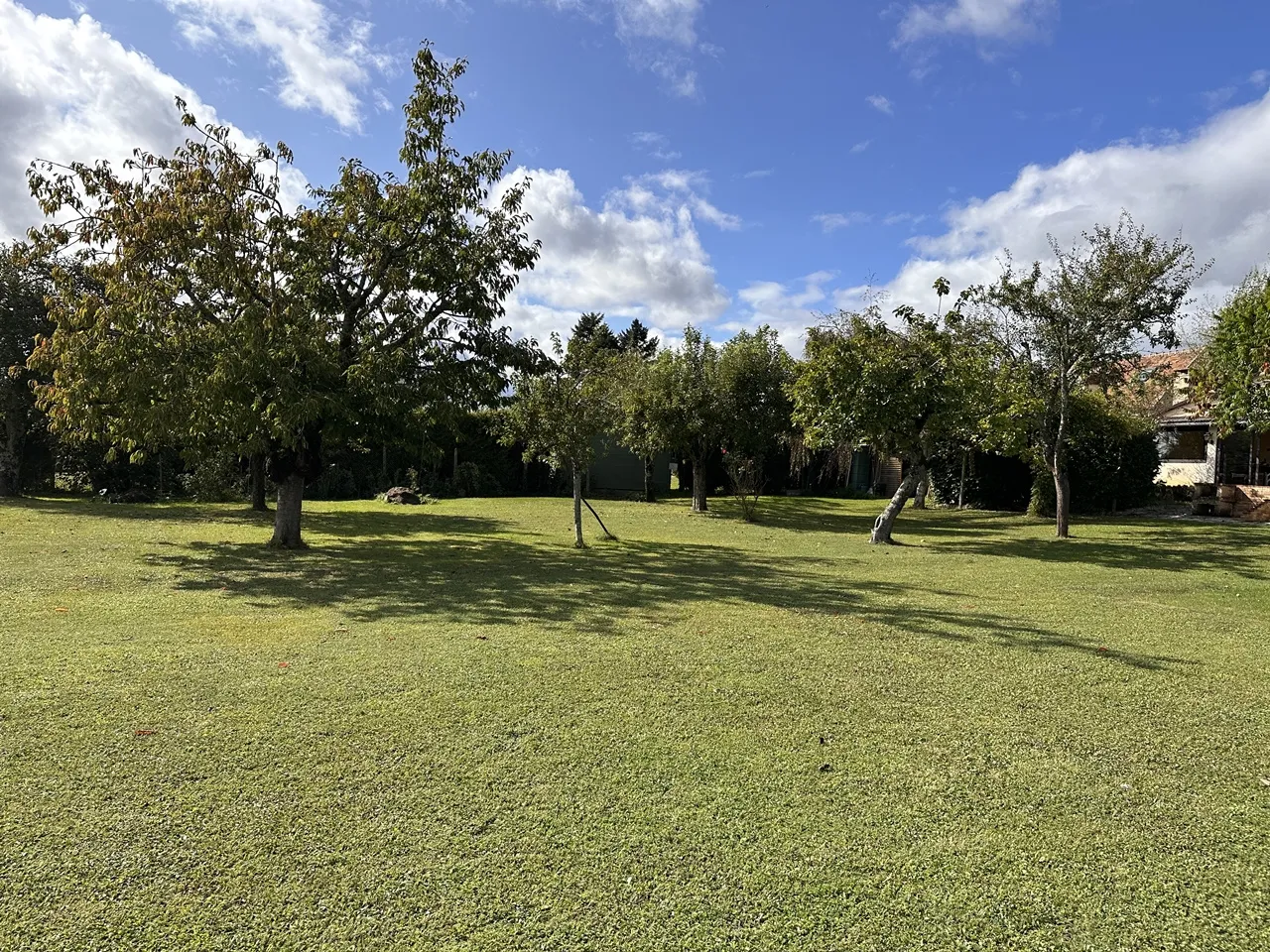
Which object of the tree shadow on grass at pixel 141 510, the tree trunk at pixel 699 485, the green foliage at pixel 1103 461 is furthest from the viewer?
the tree trunk at pixel 699 485

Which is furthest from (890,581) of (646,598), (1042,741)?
(1042,741)

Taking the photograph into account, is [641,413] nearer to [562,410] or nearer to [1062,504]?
[562,410]

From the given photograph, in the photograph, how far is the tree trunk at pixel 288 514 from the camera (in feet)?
36.6

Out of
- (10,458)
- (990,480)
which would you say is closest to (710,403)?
(990,480)

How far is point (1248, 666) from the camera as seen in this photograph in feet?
17.7

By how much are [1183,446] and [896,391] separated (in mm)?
17848

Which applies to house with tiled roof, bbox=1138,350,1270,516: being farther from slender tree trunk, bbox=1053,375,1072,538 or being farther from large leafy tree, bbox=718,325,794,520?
large leafy tree, bbox=718,325,794,520

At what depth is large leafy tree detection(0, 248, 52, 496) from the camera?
16.8 metres

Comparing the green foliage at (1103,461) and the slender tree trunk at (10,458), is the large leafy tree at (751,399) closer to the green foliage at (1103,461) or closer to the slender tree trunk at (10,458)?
the green foliage at (1103,461)

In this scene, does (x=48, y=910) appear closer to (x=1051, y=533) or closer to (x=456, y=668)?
(x=456, y=668)

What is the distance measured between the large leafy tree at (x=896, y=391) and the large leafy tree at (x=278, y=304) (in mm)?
5666

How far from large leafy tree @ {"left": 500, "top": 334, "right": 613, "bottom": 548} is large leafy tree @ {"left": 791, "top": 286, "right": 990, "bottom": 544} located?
4065 mm

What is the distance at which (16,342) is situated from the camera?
55.5 feet

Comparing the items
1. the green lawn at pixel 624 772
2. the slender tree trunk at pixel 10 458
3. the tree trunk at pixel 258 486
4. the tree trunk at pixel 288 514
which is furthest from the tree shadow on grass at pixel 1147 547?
the slender tree trunk at pixel 10 458
